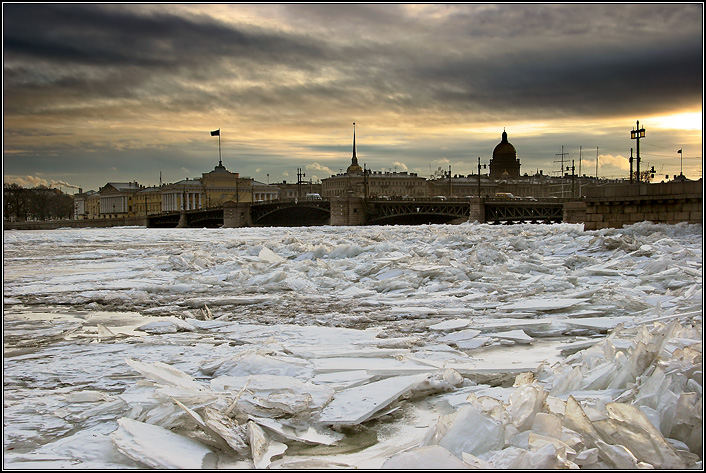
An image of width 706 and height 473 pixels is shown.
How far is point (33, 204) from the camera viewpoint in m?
88.2

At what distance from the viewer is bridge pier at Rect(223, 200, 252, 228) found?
5956 cm

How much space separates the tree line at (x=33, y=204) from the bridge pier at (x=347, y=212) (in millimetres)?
25652

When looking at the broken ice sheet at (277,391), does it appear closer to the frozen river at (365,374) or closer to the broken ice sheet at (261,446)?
the frozen river at (365,374)

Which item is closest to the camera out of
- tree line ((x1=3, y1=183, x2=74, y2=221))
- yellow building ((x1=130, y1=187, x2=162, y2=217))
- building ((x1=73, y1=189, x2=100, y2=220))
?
tree line ((x1=3, y1=183, x2=74, y2=221))

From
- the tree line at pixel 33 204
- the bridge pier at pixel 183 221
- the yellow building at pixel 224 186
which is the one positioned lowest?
the bridge pier at pixel 183 221

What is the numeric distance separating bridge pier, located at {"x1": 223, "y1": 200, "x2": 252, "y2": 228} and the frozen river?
51693 millimetres

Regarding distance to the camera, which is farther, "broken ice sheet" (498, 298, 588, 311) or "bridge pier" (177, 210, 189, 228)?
"bridge pier" (177, 210, 189, 228)

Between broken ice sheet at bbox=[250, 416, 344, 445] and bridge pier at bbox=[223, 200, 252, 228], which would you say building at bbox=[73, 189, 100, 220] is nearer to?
bridge pier at bbox=[223, 200, 252, 228]

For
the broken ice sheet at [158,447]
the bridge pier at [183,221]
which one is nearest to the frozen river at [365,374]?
the broken ice sheet at [158,447]

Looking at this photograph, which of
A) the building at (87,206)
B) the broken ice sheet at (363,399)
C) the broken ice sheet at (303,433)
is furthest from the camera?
the building at (87,206)

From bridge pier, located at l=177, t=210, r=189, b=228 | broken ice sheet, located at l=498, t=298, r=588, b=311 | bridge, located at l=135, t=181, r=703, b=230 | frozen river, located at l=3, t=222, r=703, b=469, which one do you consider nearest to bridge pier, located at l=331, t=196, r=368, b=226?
bridge, located at l=135, t=181, r=703, b=230

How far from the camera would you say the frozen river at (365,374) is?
270cm

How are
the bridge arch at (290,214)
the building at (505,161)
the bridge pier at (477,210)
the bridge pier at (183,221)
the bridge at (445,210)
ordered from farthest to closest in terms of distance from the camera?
1. the building at (505,161)
2. the bridge pier at (183,221)
3. the bridge arch at (290,214)
4. the bridge pier at (477,210)
5. the bridge at (445,210)

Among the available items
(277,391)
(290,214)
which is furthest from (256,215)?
(277,391)
